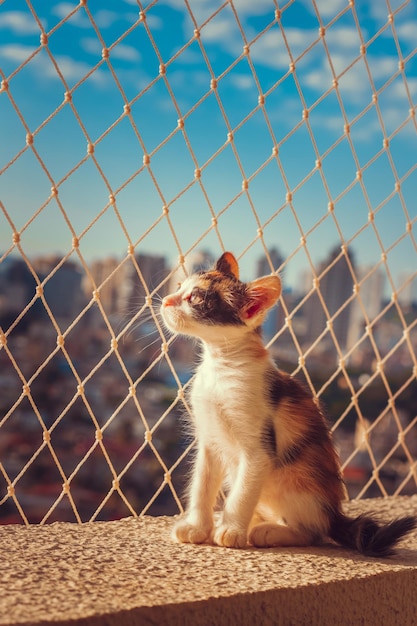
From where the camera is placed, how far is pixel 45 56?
1.63 m

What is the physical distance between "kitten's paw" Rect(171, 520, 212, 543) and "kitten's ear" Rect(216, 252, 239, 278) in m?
0.52

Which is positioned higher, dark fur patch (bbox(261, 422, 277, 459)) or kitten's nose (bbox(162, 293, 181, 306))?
kitten's nose (bbox(162, 293, 181, 306))

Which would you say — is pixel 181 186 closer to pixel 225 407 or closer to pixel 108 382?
pixel 225 407

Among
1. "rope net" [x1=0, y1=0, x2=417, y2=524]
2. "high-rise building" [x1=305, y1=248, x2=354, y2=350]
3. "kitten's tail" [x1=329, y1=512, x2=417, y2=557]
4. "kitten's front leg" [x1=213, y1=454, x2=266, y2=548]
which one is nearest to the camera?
"kitten's front leg" [x1=213, y1=454, x2=266, y2=548]

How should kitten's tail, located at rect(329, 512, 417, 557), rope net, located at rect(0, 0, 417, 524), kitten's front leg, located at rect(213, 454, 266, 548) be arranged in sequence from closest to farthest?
kitten's front leg, located at rect(213, 454, 266, 548) < kitten's tail, located at rect(329, 512, 417, 557) < rope net, located at rect(0, 0, 417, 524)

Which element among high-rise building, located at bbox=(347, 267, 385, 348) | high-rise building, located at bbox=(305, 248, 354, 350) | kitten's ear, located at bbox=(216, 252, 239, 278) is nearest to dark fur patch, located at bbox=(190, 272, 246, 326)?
kitten's ear, located at bbox=(216, 252, 239, 278)

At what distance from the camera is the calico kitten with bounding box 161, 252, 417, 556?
4.48ft

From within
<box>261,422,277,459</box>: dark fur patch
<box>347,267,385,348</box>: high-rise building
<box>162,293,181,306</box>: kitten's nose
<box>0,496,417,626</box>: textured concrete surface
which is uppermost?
<box>347,267,385,348</box>: high-rise building

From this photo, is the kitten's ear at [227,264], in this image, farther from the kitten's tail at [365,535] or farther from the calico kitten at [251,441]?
the kitten's tail at [365,535]

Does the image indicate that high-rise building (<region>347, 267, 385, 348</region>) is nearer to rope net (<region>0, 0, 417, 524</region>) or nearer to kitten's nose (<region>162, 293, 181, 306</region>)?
rope net (<region>0, 0, 417, 524</region>)

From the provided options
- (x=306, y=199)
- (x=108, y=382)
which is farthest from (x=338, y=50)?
(x=108, y=382)

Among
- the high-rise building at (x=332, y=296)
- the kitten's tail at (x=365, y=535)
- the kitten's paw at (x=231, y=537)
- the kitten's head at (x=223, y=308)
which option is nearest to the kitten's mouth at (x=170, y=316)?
the kitten's head at (x=223, y=308)

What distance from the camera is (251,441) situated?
1.36 m

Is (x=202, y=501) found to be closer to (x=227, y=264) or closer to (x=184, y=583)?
(x=184, y=583)
